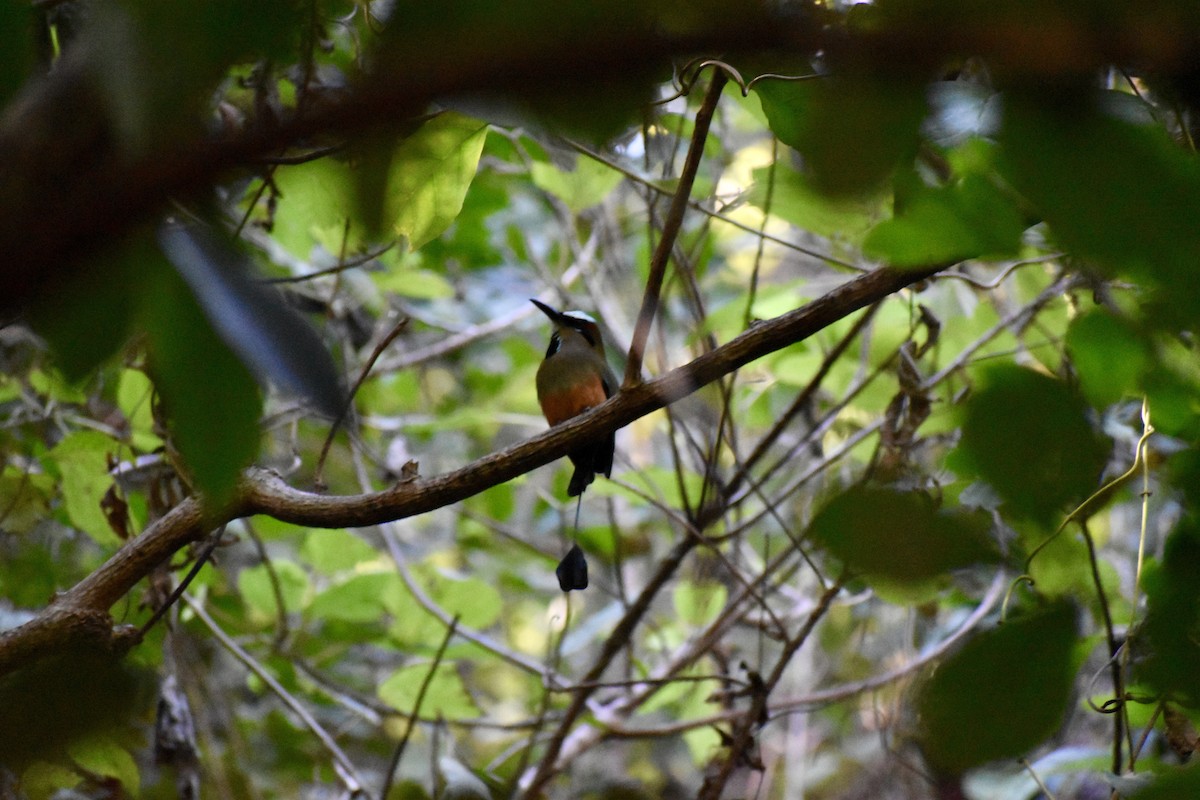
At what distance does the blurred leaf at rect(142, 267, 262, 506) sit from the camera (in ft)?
1.14

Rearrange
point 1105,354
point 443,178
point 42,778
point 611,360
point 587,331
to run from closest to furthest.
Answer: point 1105,354, point 42,778, point 443,178, point 587,331, point 611,360

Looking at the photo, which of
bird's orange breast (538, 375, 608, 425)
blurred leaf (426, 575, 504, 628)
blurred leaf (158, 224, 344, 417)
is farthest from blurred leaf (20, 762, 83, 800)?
bird's orange breast (538, 375, 608, 425)

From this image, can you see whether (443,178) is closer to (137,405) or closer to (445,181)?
(445,181)

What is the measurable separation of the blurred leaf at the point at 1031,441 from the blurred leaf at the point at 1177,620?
16cm

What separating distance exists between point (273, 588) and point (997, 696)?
268 centimetres

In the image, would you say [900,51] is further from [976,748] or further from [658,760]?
[658,760]

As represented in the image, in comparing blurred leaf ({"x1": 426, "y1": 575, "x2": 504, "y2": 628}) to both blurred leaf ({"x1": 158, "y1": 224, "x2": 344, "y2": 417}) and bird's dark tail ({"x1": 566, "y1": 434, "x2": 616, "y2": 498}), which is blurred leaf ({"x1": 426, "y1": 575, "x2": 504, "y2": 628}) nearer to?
bird's dark tail ({"x1": 566, "y1": 434, "x2": 616, "y2": 498})

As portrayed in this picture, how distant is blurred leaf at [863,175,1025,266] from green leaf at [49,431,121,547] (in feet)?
6.86

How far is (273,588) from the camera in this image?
9.51 feet

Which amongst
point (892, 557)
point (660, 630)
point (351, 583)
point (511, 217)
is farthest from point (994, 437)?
point (511, 217)

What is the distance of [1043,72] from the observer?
0.32 m

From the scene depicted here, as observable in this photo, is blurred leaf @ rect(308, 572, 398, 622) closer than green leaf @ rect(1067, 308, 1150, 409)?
No

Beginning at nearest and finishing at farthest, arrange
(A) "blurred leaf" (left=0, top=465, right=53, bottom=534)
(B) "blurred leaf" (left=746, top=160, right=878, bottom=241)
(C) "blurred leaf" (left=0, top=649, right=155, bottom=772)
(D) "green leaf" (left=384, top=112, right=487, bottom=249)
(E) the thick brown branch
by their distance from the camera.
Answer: (C) "blurred leaf" (left=0, top=649, right=155, bottom=772), (E) the thick brown branch, (D) "green leaf" (left=384, top=112, right=487, bottom=249), (B) "blurred leaf" (left=746, top=160, right=878, bottom=241), (A) "blurred leaf" (left=0, top=465, right=53, bottom=534)

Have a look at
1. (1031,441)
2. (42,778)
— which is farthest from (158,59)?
(42,778)
